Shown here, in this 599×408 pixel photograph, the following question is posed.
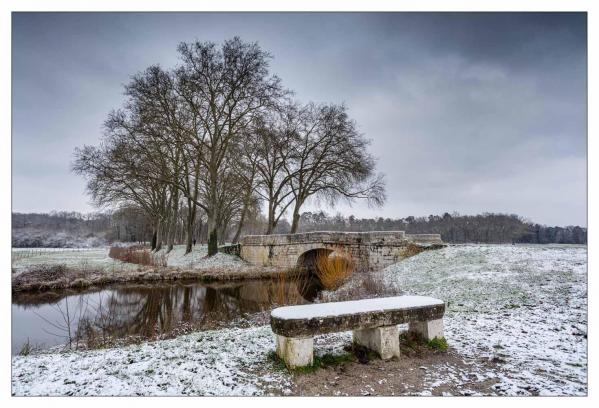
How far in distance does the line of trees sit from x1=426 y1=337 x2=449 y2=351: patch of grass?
11.1 meters

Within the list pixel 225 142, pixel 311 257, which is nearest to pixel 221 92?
pixel 225 142

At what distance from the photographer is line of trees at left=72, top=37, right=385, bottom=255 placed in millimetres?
15836

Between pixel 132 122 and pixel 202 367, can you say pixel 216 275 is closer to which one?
pixel 132 122

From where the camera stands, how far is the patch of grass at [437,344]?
4355 millimetres

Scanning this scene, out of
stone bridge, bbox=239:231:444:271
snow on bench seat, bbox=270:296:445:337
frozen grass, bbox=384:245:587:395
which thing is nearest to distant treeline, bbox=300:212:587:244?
frozen grass, bbox=384:245:587:395

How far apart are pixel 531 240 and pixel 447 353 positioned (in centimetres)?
988

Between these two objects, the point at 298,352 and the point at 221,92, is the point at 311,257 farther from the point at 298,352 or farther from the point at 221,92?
the point at 298,352

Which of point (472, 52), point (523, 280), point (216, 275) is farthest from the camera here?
point (216, 275)

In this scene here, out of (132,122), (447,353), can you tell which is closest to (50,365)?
(447,353)

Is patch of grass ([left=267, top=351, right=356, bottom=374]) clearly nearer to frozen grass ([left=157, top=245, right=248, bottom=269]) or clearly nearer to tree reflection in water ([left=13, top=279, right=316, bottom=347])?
tree reflection in water ([left=13, top=279, right=316, bottom=347])

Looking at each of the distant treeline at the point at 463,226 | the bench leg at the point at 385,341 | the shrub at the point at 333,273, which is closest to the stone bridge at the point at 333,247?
the shrub at the point at 333,273

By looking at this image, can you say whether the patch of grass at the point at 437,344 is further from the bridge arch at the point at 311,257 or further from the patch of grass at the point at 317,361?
the bridge arch at the point at 311,257
